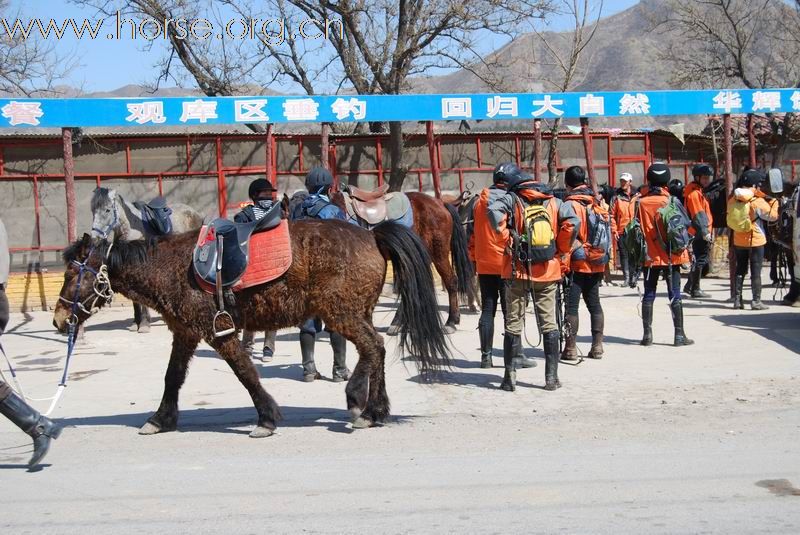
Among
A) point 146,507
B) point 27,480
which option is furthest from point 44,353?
point 146,507

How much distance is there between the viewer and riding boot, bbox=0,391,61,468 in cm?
578

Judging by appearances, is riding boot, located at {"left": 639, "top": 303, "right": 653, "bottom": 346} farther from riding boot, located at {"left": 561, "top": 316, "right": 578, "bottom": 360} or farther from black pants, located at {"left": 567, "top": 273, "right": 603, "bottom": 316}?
riding boot, located at {"left": 561, "top": 316, "right": 578, "bottom": 360}

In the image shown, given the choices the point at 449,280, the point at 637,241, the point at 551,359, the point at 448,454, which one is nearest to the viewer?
the point at 448,454

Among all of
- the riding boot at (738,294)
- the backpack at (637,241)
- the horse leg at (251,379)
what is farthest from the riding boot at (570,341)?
the riding boot at (738,294)

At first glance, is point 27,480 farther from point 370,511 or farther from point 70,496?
point 370,511

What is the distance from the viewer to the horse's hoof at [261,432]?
21.5 ft

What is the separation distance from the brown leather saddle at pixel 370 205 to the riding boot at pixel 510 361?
3.69 m

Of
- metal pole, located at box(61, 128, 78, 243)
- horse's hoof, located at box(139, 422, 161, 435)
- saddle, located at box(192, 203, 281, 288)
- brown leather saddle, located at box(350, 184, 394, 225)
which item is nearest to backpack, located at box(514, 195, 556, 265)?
saddle, located at box(192, 203, 281, 288)

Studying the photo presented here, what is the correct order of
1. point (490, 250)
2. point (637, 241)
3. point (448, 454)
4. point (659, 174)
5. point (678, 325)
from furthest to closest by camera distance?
point (678, 325)
point (637, 241)
point (659, 174)
point (490, 250)
point (448, 454)

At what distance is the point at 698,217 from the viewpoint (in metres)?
11.1

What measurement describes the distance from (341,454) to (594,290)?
13.4 ft

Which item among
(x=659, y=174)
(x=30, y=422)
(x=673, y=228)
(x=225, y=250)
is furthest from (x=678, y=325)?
(x=30, y=422)

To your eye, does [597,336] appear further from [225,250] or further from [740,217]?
[225,250]

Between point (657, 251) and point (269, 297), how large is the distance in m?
4.80
